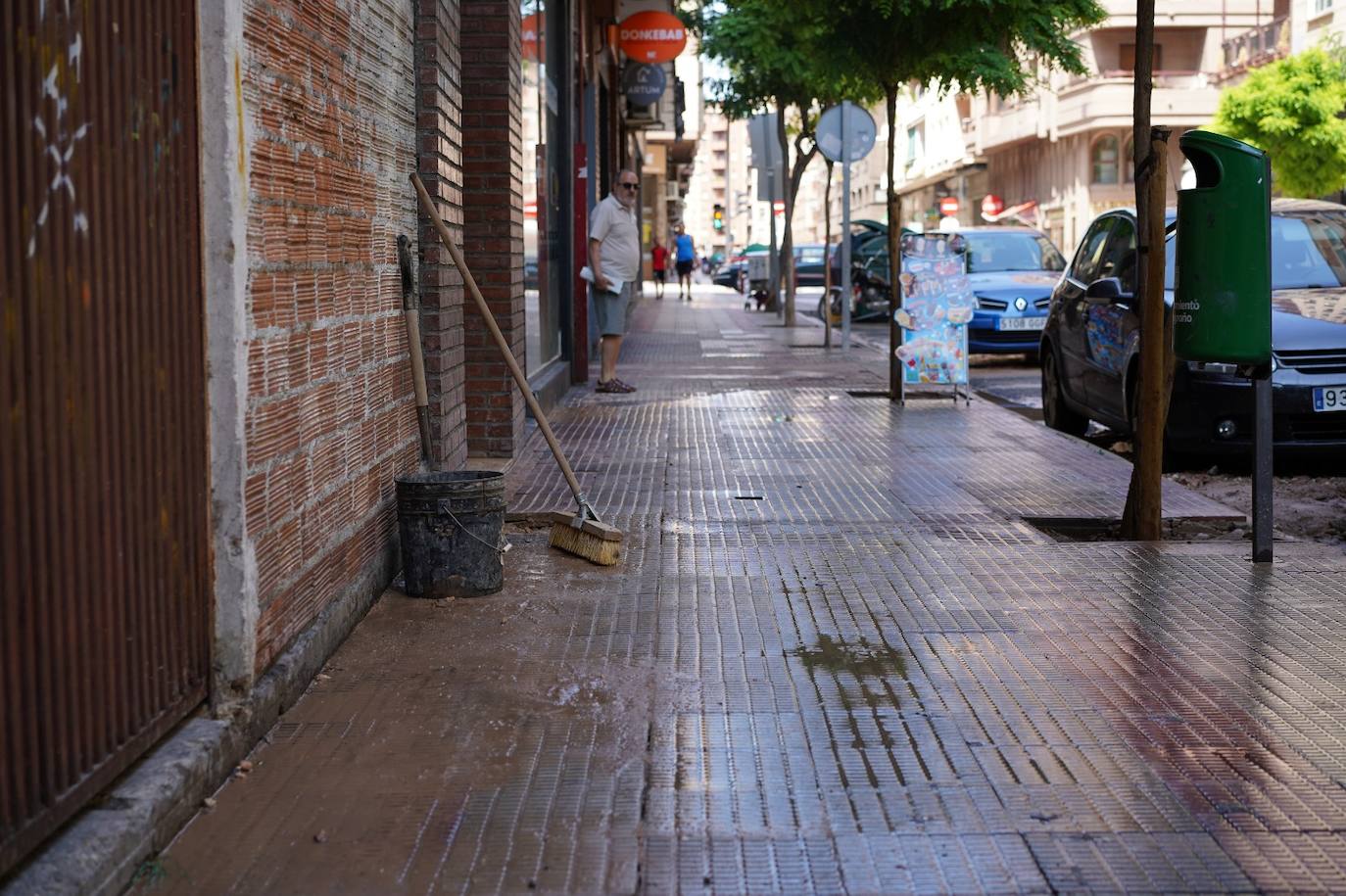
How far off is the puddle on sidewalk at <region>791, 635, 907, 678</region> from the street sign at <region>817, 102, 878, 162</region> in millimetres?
13811

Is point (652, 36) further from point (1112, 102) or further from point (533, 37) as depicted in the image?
point (1112, 102)

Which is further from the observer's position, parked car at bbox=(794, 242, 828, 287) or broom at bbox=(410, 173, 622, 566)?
parked car at bbox=(794, 242, 828, 287)

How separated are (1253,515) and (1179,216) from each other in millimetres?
1280

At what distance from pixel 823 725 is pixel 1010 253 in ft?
58.9

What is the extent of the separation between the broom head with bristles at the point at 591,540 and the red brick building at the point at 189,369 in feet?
2.31

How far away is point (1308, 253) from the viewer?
36.1ft

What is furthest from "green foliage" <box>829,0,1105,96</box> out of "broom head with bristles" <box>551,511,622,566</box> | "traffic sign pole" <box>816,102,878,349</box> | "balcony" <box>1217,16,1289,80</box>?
"balcony" <box>1217,16,1289,80</box>

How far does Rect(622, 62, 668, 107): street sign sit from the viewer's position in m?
26.4

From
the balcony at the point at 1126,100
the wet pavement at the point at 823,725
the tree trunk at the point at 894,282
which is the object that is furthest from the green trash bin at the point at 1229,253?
the balcony at the point at 1126,100

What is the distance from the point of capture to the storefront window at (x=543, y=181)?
12602mm

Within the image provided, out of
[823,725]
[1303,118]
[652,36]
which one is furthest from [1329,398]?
[1303,118]

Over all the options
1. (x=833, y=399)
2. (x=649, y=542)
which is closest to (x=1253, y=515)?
(x=649, y=542)

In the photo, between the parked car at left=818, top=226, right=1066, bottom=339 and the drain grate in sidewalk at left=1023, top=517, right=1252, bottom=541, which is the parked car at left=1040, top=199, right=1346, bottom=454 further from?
the parked car at left=818, top=226, right=1066, bottom=339

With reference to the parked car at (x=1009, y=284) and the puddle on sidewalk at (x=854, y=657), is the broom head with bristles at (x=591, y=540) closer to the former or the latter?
the puddle on sidewalk at (x=854, y=657)
